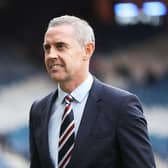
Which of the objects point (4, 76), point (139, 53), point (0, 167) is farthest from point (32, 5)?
point (0, 167)

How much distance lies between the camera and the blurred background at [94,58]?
25.5ft

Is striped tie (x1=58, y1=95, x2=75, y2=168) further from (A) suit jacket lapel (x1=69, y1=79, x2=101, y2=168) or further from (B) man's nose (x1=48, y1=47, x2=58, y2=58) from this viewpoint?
(B) man's nose (x1=48, y1=47, x2=58, y2=58)

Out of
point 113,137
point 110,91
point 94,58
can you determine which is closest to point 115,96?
point 110,91

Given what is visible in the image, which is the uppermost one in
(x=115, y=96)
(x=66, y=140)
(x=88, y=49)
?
(x=88, y=49)

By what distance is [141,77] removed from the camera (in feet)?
26.1

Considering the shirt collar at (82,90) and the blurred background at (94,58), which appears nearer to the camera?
the shirt collar at (82,90)

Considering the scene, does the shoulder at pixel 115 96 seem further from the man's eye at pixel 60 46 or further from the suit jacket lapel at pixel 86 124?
the man's eye at pixel 60 46

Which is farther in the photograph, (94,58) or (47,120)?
(94,58)

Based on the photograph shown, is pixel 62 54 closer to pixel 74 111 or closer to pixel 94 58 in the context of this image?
pixel 74 111

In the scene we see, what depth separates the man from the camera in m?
2.04

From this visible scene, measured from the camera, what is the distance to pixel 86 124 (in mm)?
2086

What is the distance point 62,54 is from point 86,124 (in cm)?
23

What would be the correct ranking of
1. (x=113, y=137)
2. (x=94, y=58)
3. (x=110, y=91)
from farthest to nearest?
(x=94, y=58)
(x=110, y=91)
(x=113, y=137)

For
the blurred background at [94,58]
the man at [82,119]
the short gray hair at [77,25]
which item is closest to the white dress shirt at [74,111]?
the man at [82,119]
